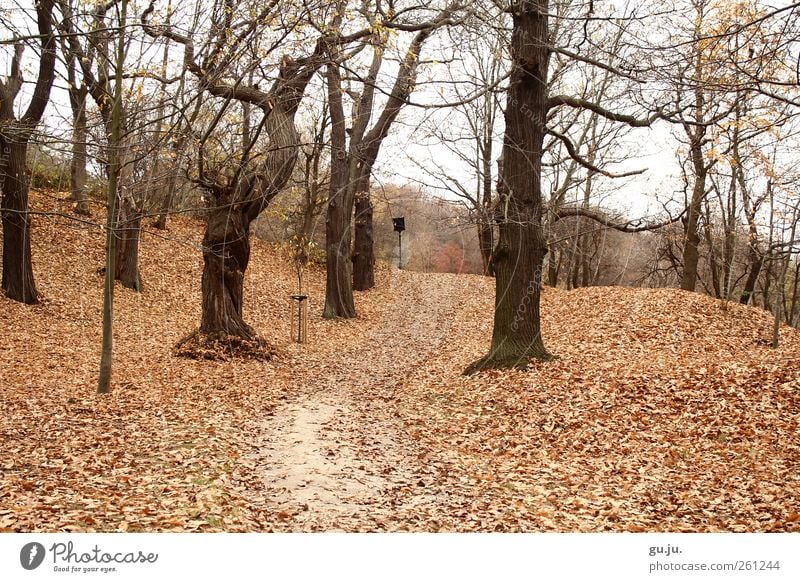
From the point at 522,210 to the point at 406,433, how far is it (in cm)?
415

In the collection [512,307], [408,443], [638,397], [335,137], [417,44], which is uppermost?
[417,44]

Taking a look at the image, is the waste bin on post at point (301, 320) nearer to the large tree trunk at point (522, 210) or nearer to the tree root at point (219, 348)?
the tree root at point (219, 348)

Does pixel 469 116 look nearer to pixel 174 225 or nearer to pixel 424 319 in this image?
pixel 424 319

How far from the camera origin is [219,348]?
39.1 ft

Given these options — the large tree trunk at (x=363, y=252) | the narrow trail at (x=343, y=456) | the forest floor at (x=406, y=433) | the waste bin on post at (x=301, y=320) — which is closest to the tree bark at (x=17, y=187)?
the forest floor at (x=406, y=433)

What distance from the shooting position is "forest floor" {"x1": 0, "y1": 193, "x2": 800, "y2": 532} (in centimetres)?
539

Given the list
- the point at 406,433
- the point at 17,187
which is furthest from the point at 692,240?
the point at 17,187

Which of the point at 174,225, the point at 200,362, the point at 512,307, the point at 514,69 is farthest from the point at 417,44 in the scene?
the point at 174,225

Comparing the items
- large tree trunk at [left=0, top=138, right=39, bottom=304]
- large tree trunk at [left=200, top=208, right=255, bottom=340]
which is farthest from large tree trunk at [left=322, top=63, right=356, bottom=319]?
large tree trunk at [left=0, top=138, right=39, bottom=304]

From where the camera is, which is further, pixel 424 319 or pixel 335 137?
pixel 424 319

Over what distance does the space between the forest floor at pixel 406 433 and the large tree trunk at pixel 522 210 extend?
24.1 inches

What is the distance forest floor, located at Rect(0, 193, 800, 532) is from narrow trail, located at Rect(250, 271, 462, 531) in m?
0.03

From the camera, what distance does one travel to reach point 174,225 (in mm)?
25172

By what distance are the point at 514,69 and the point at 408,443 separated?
5.97m
